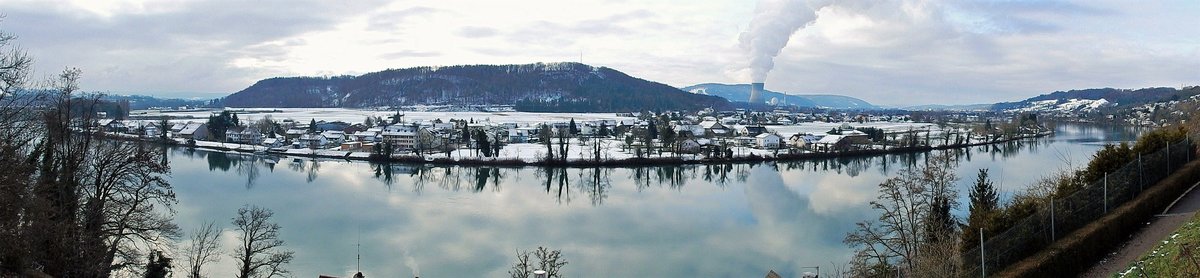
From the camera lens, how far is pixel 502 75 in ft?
210

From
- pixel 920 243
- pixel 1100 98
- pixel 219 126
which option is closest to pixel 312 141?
pixel 219 126

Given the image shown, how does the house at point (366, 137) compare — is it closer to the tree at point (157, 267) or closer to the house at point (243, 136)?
the house at point (243, 136)

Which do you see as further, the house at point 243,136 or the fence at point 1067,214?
the house at point 243,136

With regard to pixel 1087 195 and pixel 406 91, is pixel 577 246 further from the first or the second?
pixel 406 91

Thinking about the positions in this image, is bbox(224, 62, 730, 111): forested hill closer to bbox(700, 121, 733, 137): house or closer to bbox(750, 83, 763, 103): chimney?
bbox(750, 83, 763, 103): chimney

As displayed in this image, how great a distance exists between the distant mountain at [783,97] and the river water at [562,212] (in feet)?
299

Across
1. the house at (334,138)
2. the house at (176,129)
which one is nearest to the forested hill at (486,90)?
the house at (176,129)

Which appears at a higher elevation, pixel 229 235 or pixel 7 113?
pixel 7 113

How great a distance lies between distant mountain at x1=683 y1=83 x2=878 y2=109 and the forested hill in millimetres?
44240

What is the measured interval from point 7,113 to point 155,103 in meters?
69.0

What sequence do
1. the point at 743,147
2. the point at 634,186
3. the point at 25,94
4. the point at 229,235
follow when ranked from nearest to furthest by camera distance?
1. the point at 25,94
2. the point at 229,235
3. the point at 634,186
4. the point at 743,147

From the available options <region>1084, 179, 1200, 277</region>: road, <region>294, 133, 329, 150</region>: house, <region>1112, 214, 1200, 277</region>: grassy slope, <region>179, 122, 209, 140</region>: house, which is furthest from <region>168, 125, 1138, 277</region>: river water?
<region>179, 122, 209, 140</region>: house

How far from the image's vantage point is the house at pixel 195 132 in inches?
1015

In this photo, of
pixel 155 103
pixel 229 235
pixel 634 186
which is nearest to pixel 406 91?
pixel 155 103
